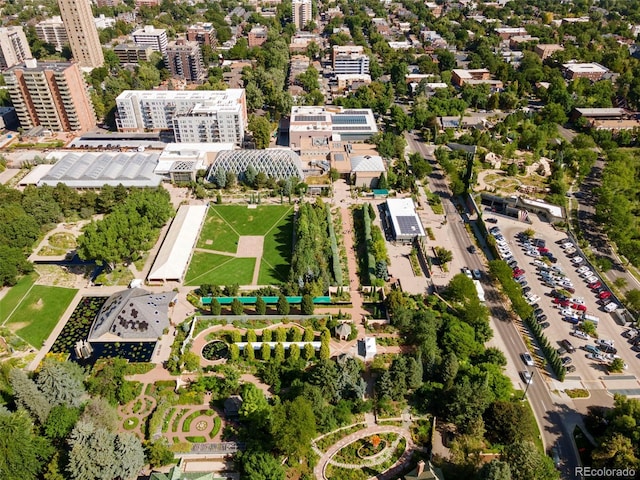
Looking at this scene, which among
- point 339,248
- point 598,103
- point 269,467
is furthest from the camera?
→ point 598,103

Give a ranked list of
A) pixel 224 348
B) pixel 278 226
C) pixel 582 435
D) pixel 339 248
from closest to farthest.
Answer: pixel 582 435 → pixel 224 348 → pixel 339 248 → pixel 278 226

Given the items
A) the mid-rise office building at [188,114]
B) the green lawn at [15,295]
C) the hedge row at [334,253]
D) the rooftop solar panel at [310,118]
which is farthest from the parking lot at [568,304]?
the green lawn at [15,295]

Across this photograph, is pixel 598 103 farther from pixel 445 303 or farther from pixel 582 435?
pixel 582 435

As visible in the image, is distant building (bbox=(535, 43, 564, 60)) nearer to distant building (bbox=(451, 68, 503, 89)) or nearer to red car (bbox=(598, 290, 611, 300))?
distant building (bbox=(451, 68, 503, 89))

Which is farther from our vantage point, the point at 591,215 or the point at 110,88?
the point at 110,88

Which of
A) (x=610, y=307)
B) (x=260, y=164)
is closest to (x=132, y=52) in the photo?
(x=260, y=164)

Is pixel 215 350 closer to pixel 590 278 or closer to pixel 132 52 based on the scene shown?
pixel 590 278

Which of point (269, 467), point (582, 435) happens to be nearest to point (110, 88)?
point (269, 467)
